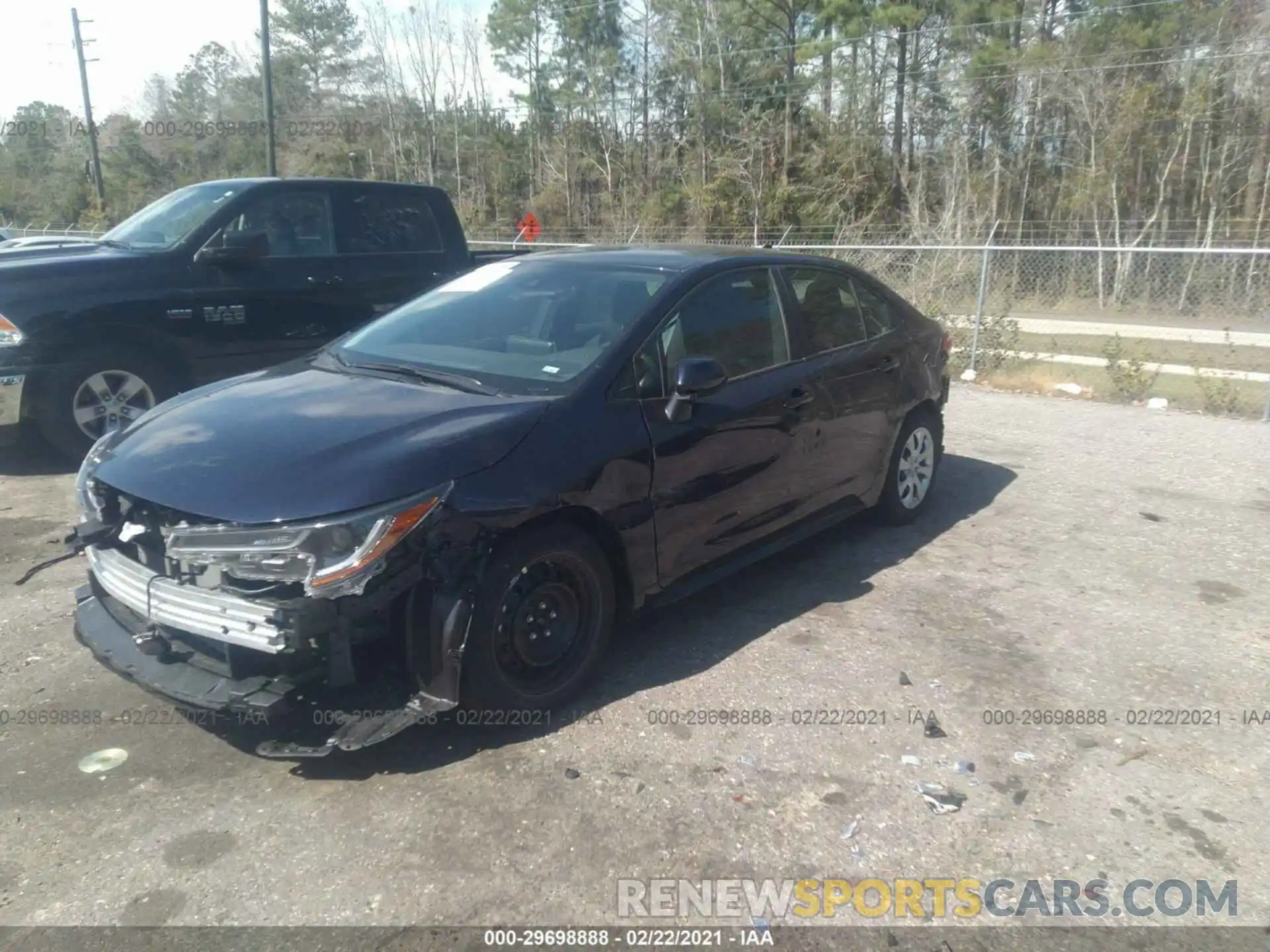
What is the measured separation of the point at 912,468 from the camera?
5.99m

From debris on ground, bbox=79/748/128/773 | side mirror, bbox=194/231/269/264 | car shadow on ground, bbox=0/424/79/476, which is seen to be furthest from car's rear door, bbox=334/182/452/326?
debris on ground, bbox=79/748/128/773

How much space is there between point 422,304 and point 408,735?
229 cm

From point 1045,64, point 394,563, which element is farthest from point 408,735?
point 1045,64

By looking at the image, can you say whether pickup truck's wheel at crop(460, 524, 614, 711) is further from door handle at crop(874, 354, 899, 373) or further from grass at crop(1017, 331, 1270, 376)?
grass at crop(1017, 331, 1270, 376)

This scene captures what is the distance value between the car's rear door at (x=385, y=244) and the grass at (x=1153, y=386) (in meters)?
6.80

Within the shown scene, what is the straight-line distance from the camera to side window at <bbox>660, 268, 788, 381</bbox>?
167 inches

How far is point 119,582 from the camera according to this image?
3.43 m

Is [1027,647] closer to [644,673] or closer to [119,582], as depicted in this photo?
[644,673]

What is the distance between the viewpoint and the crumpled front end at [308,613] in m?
2.99

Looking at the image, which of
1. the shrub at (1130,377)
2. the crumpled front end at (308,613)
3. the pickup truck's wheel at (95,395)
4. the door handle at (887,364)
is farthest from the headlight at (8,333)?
the shrub at (1130,377)

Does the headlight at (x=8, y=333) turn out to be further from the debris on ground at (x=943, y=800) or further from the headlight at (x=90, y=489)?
the debris on ground at (x=943, y=800)

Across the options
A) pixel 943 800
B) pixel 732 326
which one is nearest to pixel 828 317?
pixel 732 326

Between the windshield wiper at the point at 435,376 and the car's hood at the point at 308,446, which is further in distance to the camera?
the windshield wiper at the point at 435,376

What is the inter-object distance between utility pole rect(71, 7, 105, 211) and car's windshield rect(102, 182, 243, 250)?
108 feet
